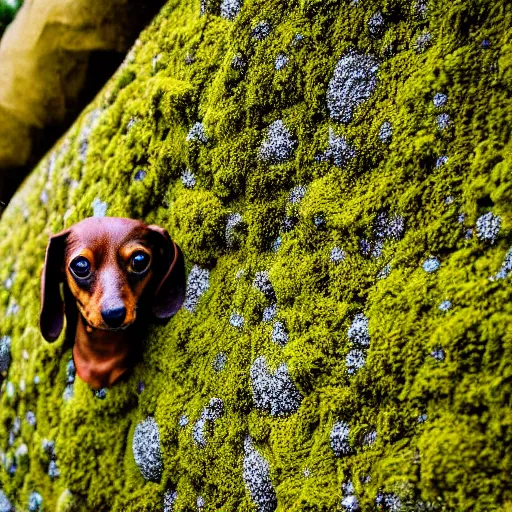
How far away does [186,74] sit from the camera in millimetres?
2119

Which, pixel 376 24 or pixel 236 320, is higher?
pixel 376 24

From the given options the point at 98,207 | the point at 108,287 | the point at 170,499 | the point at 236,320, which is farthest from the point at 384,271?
the point at 98,207

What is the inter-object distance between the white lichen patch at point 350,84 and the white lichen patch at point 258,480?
39.6 inches

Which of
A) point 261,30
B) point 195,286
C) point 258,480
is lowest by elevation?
point 258,480

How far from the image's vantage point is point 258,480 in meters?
1.64

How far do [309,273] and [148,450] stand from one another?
0.84m

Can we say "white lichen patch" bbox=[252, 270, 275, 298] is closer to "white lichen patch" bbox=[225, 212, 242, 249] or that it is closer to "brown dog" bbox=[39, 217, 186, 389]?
"white lichen patch" bbox=[225, 212, 242, 249]

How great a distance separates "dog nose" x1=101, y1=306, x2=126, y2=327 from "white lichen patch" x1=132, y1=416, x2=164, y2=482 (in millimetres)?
450

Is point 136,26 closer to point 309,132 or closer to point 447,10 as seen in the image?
point 309,132

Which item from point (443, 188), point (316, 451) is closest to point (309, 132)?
point (443, 188)

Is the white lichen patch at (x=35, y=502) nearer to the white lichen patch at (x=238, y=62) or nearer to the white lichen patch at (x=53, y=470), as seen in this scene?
the white lichen patch at (x=53, y=470)

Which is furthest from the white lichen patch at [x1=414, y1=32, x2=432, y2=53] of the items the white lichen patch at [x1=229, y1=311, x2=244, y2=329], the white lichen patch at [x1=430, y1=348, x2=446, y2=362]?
the white lichen patch at [x1=229, y1=311, x2=244, y2=329]

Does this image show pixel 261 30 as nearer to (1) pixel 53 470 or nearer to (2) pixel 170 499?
(2) pixel 170 499

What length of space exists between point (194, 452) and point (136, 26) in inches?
79.0
